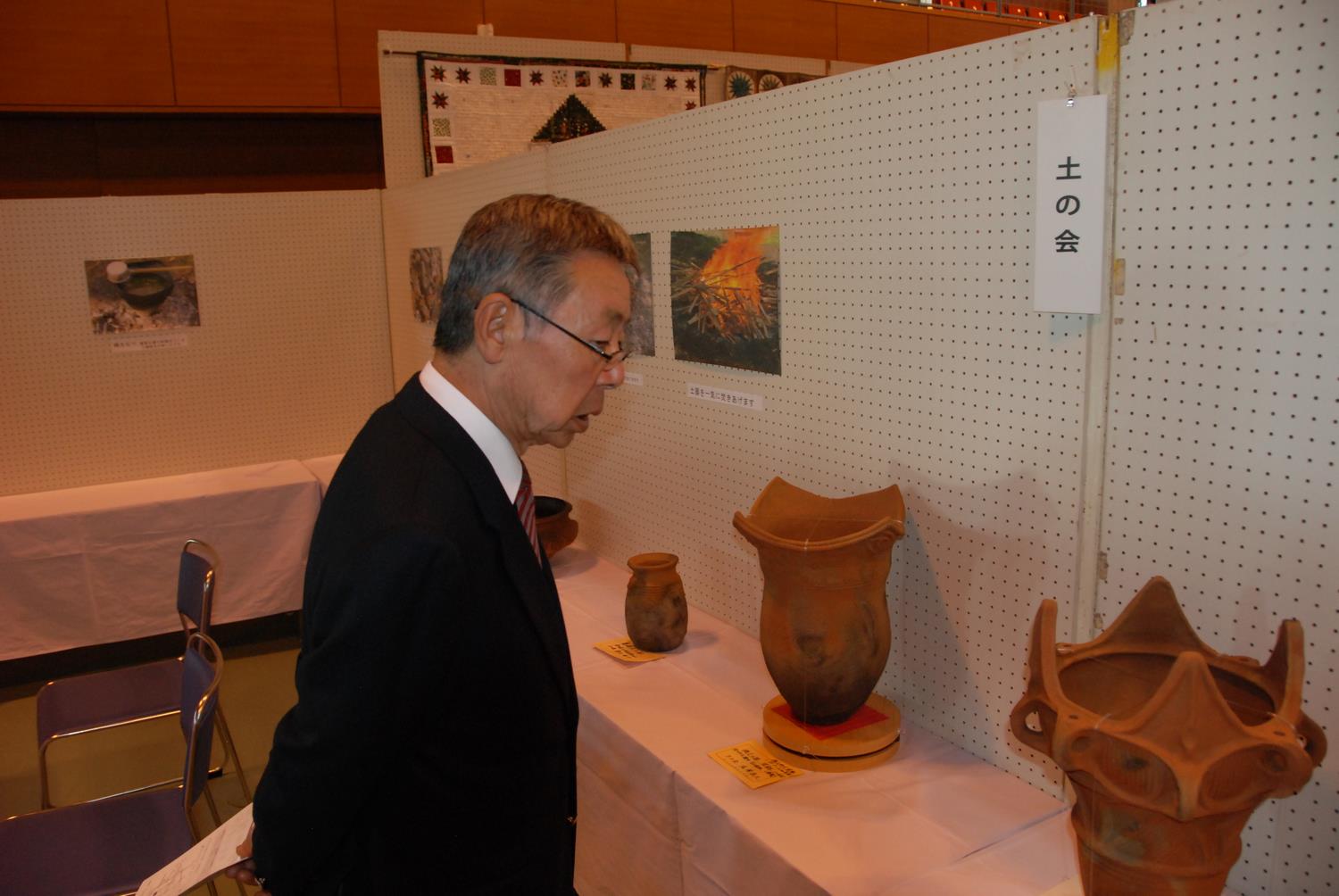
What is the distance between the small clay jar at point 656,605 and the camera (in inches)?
88.1

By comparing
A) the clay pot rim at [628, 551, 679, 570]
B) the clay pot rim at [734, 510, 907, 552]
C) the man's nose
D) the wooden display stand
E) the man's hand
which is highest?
the man's nose

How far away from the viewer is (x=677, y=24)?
235 inches

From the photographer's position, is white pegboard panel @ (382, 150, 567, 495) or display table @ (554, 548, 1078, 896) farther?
white pegboard panel @ (382, 150, 567, 495)

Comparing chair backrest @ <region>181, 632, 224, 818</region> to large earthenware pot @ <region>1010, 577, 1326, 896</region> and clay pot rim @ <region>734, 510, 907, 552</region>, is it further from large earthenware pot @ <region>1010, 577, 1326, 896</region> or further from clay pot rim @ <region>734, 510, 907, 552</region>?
large earthenware pot @ <region>1010, 577, 1326, 896</region>

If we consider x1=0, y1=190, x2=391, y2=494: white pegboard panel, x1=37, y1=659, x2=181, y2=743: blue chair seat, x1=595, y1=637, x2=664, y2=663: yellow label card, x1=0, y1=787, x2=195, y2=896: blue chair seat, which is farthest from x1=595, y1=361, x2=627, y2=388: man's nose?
x1=0, y1=190, x2=391, y2=494: white pegboard panel

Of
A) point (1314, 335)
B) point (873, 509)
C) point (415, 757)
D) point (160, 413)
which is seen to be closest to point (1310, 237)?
point (1314, 335)

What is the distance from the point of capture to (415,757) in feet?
3.93

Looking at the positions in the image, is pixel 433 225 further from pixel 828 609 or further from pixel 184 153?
pixel 828 609

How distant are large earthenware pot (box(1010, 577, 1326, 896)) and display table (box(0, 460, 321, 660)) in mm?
3588

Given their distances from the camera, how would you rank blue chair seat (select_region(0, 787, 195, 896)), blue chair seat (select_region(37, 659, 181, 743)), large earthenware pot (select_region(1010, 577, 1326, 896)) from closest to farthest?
large earthenware pot (select_region(1010, 577, 1326, 896))
blue chair seat (select_region(0, 787, 195, 896))
blue chair seat (select_region(37, 659, 181, 743))

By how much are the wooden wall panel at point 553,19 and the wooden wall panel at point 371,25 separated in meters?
0.12

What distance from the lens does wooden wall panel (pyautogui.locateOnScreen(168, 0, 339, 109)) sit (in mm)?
4867

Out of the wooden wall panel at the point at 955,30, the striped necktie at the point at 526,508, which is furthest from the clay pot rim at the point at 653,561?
the wooden wall panel at the point at 955,30

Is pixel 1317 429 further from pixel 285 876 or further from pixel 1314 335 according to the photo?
pixel 285 876
